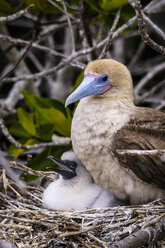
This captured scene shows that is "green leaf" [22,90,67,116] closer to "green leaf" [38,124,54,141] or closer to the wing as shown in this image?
"green leaf" [38,124,54,141]

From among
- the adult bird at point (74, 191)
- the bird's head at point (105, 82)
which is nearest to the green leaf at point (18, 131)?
the adult bird at point (74, 191)

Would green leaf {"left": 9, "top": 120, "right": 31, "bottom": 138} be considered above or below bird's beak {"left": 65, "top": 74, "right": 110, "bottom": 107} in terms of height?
above

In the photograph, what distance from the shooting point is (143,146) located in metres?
2.99

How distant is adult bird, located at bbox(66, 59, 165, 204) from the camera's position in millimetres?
3000

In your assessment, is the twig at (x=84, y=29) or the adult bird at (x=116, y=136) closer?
the adult bird at (x=116, y=136)

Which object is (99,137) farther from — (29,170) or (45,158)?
(45,158)

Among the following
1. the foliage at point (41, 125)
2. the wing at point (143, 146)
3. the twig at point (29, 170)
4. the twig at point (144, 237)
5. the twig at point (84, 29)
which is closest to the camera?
the twig at point (144, 237)

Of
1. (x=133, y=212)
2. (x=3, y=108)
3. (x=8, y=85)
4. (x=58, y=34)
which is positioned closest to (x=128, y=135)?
(x=133, y=212)

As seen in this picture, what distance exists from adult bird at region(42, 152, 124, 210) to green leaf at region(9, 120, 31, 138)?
0.63 meters

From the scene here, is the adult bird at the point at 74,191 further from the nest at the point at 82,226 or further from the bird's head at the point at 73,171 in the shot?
the nest at the point at 82,226

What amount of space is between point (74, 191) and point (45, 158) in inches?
22.9

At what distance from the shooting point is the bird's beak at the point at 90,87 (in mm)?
3079

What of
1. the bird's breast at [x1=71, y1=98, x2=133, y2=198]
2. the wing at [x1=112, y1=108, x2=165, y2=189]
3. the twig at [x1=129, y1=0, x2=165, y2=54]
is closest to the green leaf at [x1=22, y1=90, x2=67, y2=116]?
the bird's breast at [x1=71, y1=98, x2=133, y2=198]

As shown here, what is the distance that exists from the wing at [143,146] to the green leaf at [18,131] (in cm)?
114
